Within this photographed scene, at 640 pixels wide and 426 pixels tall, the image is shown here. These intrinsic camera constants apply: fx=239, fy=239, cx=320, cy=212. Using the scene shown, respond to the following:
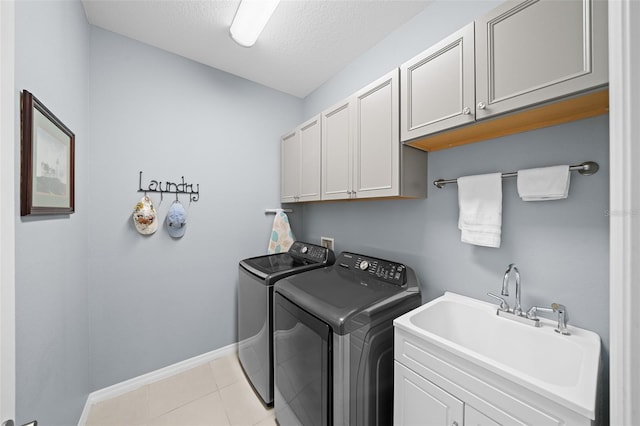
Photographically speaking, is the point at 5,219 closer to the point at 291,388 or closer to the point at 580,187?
the point at 291,388

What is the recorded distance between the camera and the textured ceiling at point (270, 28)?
1569mm

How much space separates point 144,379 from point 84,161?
1706mm

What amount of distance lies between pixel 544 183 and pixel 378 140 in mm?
851

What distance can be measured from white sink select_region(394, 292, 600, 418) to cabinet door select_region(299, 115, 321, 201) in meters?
1.21

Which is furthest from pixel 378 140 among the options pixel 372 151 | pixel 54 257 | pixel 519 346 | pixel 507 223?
pixel 54 257

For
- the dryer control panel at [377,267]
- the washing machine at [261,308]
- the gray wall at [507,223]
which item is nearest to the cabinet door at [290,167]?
the washing machine at [261,308]

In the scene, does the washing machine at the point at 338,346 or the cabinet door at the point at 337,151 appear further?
the cabinet door at the point at 337,151

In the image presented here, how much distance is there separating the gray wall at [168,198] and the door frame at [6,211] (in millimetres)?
1503

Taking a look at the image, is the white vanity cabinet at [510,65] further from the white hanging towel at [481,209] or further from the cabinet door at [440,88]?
the white hanging towel at [481,209]

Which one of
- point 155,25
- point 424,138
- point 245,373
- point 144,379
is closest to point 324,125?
point 424,138

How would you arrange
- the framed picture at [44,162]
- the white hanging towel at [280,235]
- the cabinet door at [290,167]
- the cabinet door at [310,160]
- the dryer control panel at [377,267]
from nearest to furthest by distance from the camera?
the framed picture at [44,162]
the dryer control panel at [377,267]
the cabinet door at [310,160]
the cabinet door at [290,167]
the white hanging towel at [280,235]

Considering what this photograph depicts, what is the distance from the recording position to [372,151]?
157 cm

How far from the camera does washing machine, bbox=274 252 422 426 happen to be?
1151 millimetres
